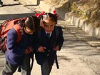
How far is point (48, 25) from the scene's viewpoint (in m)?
3.12

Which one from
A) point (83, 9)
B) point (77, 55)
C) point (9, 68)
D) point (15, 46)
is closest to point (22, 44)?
point (15, 46)

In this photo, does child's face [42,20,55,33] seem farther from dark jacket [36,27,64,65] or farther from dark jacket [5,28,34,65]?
dark jacket [5,28,34,65]

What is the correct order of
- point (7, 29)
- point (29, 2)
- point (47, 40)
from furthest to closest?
point (29, 2), point (47, 40), point (7, 29)

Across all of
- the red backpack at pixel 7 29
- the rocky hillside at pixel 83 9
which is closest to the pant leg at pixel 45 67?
the red backpack at pixel 7 29

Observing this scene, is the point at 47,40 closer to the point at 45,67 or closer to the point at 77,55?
the point at 45,67

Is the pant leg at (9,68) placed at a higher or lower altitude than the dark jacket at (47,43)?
lower

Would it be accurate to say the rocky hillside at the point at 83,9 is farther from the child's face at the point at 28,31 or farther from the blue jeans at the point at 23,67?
the child's face at the point at 28,31

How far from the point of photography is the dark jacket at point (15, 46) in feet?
9.64

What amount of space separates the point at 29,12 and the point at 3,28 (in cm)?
817

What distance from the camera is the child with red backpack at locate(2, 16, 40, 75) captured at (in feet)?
9.64

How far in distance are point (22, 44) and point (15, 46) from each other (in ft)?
0.35

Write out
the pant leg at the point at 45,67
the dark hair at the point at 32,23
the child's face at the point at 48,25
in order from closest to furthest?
the dark hair at the point at 32,23 < the child's face at the point at 48,25 < the pant leg at the point at 45,67

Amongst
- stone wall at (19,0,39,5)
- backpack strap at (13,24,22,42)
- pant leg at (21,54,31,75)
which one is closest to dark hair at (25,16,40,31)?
backpack strap at (13,24,22,42)

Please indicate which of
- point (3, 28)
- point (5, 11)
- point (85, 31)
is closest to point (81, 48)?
point (85, 31)
